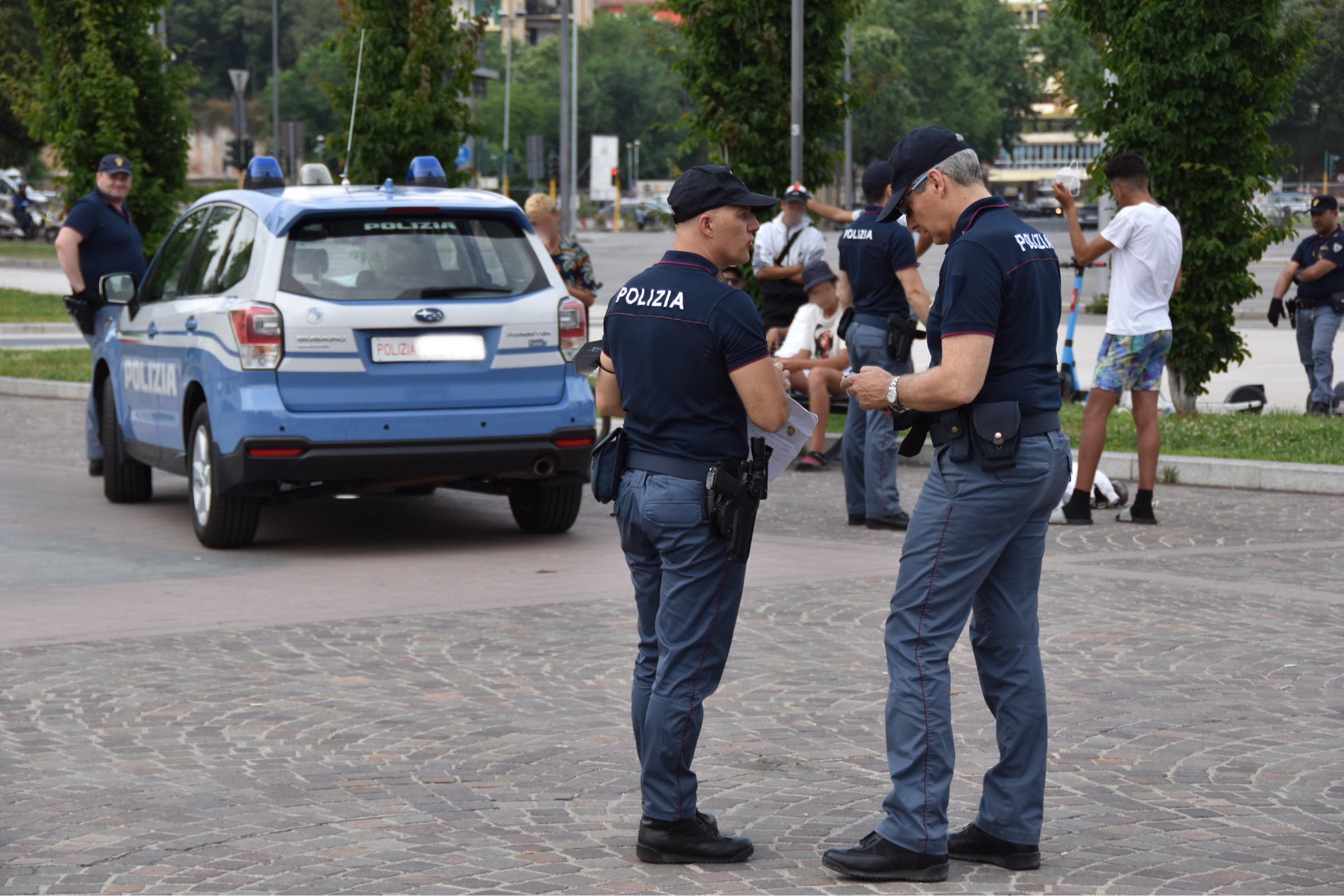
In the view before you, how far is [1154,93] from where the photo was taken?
14.3 meters

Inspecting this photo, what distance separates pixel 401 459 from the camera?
8953mm

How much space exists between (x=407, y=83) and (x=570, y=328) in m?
11.8

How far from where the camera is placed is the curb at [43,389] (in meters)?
17.5

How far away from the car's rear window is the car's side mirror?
5.68 feet

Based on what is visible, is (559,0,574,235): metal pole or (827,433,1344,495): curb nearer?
(827,433,1344,495): curb

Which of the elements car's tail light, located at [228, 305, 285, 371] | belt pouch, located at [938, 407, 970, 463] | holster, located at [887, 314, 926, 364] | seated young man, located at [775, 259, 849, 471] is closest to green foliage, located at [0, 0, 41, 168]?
seated young man, located at [775, 259, 849, 471]

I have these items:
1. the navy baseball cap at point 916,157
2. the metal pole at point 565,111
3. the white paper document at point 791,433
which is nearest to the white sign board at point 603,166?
the metal pole at point 565,111

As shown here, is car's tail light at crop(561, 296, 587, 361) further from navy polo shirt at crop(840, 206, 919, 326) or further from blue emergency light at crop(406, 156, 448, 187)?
blue emergency light at crop(406, 156, 448, 187)

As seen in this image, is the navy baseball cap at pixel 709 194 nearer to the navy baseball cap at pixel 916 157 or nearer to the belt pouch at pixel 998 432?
the navy baseball cap at pixel 916 157

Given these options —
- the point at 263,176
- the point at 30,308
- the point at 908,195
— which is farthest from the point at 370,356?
the point at 30,308

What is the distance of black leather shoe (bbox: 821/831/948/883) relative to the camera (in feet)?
14.2

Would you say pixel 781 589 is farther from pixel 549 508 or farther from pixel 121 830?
pixel 121 830

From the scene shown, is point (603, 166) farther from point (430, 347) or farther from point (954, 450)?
point (954, 450)

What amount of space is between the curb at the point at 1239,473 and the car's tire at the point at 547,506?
2.49 m
